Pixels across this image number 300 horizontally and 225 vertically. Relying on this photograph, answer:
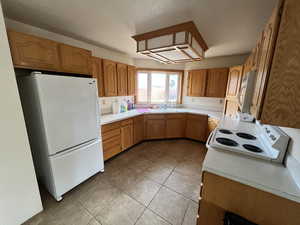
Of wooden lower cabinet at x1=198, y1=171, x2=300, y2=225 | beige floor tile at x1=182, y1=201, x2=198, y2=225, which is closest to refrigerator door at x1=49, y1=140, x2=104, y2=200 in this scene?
beige floor tile at x1=182, y1=201, x2=198, y2=225

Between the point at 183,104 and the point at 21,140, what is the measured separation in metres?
3.83

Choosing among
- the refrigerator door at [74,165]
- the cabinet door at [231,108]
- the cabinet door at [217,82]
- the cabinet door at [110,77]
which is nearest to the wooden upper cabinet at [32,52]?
the cabinet door at [110,77]

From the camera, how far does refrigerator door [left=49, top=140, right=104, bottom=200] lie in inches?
62.6

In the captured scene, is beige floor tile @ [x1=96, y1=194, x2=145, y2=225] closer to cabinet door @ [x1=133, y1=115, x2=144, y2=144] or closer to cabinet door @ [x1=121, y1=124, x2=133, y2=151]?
cabinet door @ [x1=121, y1=124, x2=133, y2=151]

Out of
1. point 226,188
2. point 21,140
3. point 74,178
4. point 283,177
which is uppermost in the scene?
point 21,140

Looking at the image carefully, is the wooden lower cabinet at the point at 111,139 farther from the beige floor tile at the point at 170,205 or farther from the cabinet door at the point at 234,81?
the cabinet door at the point at 234,81

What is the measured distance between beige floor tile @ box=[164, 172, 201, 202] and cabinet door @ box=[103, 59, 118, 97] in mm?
2060

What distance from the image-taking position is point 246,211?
942mm

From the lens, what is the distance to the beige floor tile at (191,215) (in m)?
1.43

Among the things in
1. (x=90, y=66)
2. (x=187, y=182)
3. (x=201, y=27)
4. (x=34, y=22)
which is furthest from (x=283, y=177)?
(x=34, y=22)

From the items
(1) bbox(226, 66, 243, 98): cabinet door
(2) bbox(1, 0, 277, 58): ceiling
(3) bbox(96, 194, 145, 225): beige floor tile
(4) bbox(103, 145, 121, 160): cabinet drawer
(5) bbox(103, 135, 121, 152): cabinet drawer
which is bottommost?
(3) bbox(96, 194, 145, 225): beige floor tile

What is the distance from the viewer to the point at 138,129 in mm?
3191

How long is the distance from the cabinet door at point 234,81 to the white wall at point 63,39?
264 centimetres

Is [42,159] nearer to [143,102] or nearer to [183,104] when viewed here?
[143,102]
